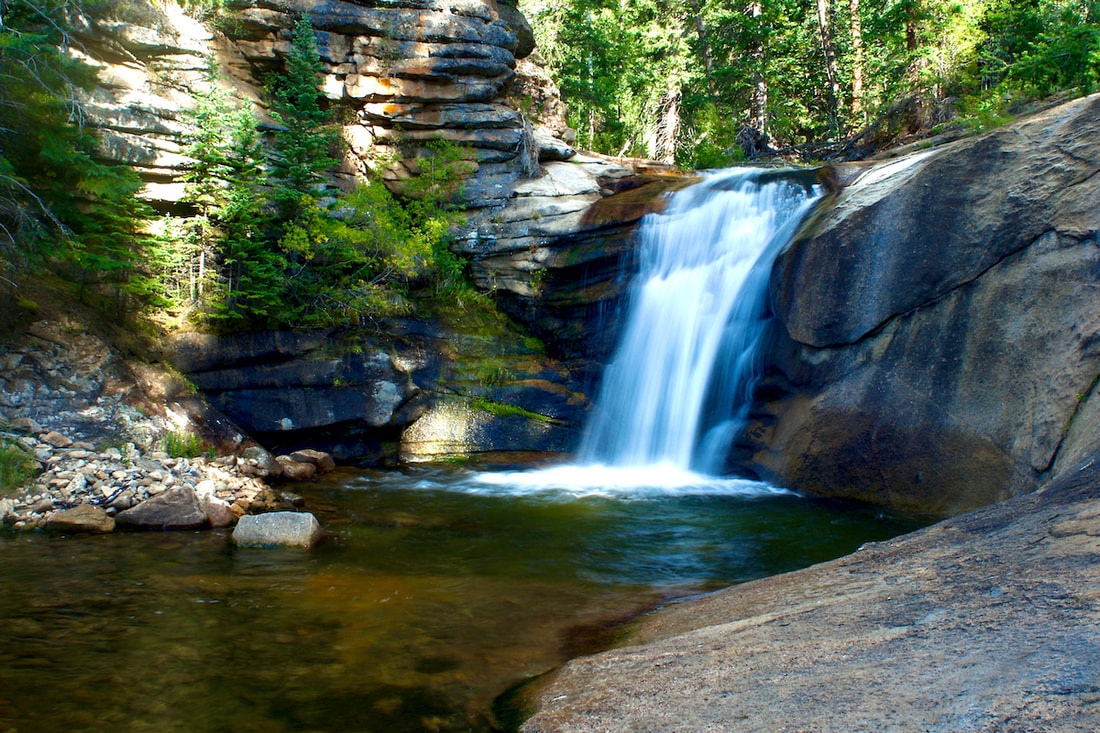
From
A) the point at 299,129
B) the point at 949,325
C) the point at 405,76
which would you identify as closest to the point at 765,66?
the point at 405,76

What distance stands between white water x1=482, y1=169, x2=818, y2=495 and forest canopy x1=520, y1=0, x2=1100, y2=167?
7197 mm

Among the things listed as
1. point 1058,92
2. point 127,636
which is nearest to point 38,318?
point 127,636

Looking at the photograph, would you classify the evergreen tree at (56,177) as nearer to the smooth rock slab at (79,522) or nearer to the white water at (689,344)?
the smooth rock slab at (79,522)

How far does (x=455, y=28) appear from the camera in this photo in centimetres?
1527

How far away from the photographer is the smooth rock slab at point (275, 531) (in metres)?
7.08

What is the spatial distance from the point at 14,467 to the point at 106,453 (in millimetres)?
1022

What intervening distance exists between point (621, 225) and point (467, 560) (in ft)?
29.0

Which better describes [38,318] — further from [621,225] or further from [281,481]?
[621,225]

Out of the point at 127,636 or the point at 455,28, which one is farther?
the point at 455,28

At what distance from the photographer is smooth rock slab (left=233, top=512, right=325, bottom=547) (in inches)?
279

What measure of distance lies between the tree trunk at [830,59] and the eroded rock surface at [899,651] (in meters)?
19.6

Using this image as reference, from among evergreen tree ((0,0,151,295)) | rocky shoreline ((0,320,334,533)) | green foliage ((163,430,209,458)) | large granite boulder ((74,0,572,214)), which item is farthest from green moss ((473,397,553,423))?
evergreen tree ((0,0,151,295))

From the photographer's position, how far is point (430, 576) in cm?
635

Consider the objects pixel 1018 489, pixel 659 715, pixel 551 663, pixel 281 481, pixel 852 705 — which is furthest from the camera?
pixel 281 481
